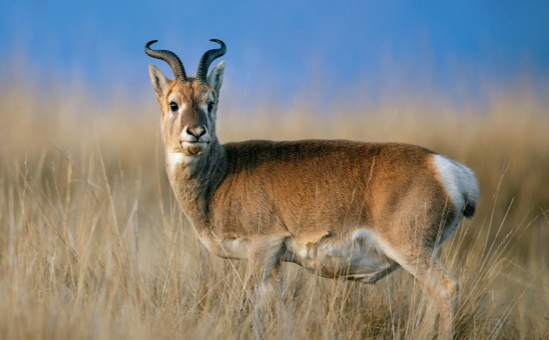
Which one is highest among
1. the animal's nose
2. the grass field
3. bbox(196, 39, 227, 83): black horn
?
bbox(196, 39, 227, 83): black horn

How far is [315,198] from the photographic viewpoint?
5.73m

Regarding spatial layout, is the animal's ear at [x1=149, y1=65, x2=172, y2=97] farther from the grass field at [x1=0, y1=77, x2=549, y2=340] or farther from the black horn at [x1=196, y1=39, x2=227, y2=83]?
the grass field at [x1=0, y1=77, x2=549, y2=340]

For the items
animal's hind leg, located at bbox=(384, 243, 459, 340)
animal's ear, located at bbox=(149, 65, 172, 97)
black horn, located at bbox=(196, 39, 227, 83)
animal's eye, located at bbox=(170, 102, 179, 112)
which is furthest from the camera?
animal's ear, located at bbox=(149, 65, 172, 97)

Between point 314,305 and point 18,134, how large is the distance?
10302 millimetres

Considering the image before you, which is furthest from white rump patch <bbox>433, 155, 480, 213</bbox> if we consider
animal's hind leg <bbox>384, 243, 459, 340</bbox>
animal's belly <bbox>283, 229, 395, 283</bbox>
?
animal's belly <bbox>283, 229, 395, 283</bbox>

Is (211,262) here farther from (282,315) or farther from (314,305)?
(282,315)

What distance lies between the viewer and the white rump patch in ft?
17.8

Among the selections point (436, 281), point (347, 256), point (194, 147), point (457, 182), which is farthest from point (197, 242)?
point (457, 182)

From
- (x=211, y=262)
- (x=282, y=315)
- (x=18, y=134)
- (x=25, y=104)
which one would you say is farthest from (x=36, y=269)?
(x=25, y=104)

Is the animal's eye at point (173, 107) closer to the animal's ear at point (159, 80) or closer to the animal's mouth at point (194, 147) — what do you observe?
the animal's ear at point (159, 80)

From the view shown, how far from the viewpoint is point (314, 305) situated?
20.1ft

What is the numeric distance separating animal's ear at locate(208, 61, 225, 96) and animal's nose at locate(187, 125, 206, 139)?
877mm

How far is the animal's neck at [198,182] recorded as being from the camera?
19.4 feet

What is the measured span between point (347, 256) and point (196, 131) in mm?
1831
